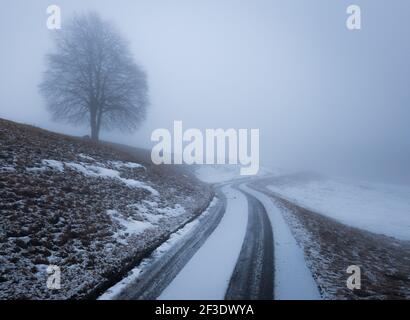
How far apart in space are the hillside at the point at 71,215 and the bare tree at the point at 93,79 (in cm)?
996

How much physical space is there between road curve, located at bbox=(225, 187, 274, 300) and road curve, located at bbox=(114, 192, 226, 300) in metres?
1.95

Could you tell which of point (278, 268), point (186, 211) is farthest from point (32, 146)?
point (278, 268)

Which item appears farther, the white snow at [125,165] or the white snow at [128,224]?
the white snow at [125,165]

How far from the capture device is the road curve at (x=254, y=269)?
25.0ft

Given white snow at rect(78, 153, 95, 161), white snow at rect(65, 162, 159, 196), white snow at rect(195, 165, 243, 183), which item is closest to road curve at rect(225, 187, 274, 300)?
white snow at rect(65, 162, 159, 196)

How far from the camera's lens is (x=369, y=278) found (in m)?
9.65

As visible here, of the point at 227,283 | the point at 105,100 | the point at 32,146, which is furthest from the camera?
the point at 105,100

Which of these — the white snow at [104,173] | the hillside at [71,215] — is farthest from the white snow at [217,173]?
the hillside at [71,215]

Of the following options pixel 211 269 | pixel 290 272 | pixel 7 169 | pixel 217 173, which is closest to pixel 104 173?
pixel 7 169

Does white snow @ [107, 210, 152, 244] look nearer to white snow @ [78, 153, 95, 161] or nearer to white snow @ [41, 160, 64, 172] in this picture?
white snow @ [41, 160, 64, 172]

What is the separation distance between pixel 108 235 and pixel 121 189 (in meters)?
5.65

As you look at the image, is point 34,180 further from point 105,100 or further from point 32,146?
point 105,100

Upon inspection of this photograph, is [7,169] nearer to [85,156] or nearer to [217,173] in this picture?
[85,156]

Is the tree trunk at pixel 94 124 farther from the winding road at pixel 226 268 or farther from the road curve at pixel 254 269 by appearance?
the road curve at pixel 254 269
